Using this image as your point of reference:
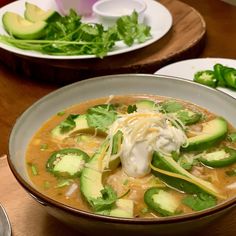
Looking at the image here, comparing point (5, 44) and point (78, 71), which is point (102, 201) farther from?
point (5, 44)

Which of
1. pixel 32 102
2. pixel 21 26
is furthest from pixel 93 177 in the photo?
pixel 21 26

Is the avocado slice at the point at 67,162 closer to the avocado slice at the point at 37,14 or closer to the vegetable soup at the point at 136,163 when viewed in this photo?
the vegetable soup at the point at 136,163

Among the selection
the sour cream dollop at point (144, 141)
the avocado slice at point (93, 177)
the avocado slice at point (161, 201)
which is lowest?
the avocado slice at point (161, 201)

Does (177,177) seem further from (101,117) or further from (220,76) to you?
(220,76)

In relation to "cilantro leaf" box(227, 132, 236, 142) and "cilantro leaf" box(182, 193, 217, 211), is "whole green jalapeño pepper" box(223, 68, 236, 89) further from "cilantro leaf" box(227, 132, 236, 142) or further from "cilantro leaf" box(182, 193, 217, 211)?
"cilantro leaf" box(182, 193, 217, 211)

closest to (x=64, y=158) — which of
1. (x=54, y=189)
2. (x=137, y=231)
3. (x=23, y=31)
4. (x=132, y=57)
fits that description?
(x=54, y=189)

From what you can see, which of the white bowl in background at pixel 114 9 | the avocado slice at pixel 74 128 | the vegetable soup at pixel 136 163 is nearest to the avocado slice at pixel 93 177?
the vegetable soup at pixel 136 163

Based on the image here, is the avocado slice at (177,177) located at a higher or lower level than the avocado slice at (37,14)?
higher
